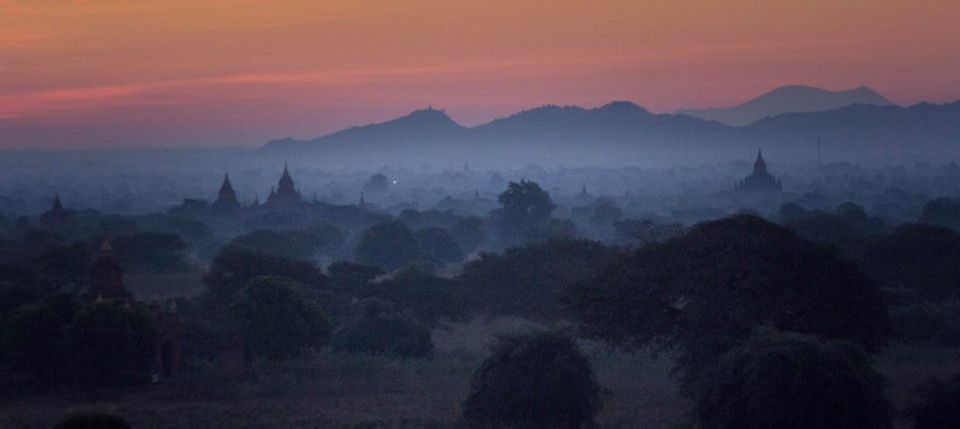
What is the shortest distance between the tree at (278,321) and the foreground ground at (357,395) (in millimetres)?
707

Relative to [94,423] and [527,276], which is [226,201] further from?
[94,423]

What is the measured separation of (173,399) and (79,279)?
2586 cm

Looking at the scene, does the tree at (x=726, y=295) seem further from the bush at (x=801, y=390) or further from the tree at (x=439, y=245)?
the tree at (x=439, y=245)

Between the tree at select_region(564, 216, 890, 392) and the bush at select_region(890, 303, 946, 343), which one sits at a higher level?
the tree at select_region(564, 216, 890, 392)

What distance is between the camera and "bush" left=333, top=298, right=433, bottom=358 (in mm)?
40969

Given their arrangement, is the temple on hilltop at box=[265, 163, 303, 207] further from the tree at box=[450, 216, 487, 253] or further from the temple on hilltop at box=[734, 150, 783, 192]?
the temple on hilltop at box=[734, 150, 783, 192]

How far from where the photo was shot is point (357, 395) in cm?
3372

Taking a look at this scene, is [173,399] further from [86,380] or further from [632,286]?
[632,286]

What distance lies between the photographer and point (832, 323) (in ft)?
102

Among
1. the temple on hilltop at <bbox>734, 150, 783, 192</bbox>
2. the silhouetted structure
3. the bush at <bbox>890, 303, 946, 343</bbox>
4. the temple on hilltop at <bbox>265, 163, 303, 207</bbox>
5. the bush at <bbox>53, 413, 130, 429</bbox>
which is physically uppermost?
the temple on hilltop at <bbox>265, 163, 303, 207</bbox>

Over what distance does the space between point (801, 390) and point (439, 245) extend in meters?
58.2

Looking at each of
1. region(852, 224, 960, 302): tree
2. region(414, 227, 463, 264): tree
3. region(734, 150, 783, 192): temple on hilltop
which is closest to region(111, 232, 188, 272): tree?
region(414, 227, 463, 264): tree

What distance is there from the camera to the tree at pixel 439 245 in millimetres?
81125

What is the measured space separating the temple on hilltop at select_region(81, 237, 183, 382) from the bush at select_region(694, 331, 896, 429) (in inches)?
658
